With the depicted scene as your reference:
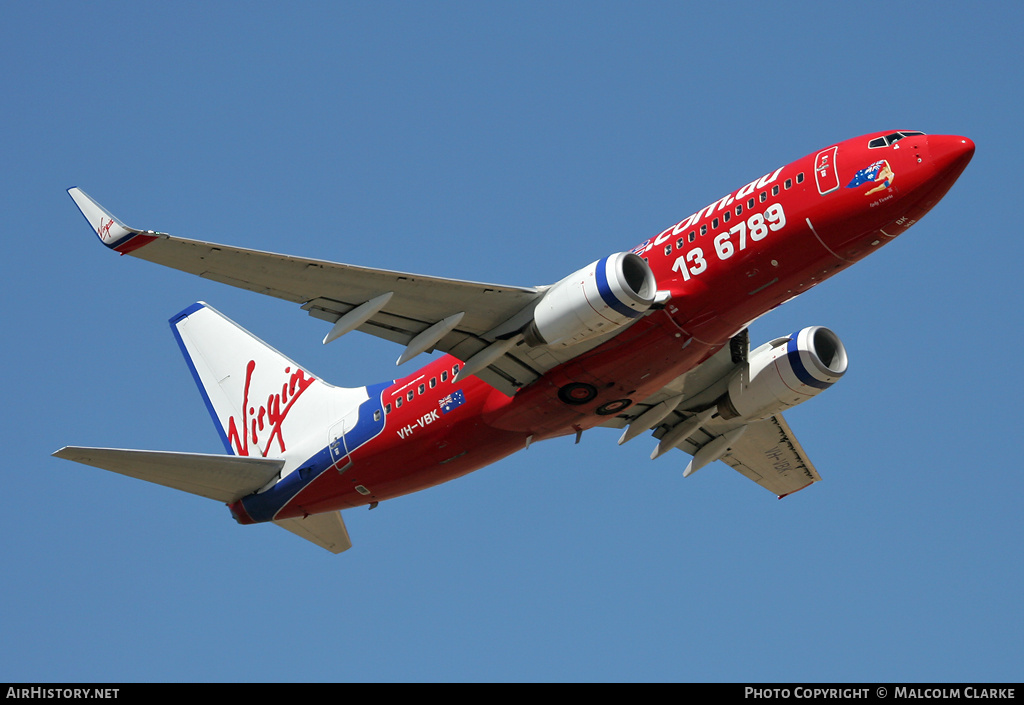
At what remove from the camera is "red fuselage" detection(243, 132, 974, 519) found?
28344 mm

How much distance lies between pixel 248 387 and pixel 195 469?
23.7ft

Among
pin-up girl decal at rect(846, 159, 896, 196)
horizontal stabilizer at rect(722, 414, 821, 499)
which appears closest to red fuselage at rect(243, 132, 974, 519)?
pin-up girl decal at rect(846, 159, 896, 196)

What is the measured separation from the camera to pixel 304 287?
2878 centimetres

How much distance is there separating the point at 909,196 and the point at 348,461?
1788 cm

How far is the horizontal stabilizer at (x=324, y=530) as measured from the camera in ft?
127

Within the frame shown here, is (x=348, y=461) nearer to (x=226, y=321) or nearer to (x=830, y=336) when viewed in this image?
(x=226, y=321)

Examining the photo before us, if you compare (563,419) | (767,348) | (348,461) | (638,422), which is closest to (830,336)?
(767,348)

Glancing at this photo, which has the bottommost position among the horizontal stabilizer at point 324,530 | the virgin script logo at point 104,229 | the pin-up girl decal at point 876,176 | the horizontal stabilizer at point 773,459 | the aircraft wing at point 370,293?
the horizontal stabilizer at point 324,530

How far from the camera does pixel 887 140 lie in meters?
28.8

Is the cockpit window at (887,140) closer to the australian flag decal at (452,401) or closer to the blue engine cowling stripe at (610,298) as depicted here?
the blue engine cowling stripe at (610,298)

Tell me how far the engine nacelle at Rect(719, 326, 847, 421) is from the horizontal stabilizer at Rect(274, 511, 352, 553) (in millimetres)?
14148

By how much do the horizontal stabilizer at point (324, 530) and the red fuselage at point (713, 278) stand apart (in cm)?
617

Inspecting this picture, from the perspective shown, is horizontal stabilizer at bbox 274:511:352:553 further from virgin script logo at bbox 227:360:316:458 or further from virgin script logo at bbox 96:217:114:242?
virgin script logo at bbox 96:217:114:242

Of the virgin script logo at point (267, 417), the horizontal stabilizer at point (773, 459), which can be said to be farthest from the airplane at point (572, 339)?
the horizontal stabilizer at point (773, 459)
